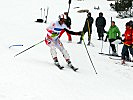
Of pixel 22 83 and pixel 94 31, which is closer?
pixel 22 83

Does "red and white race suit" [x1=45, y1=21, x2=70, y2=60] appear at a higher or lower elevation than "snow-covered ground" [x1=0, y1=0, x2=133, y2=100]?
higher

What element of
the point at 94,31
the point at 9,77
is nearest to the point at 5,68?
the point at 9,77

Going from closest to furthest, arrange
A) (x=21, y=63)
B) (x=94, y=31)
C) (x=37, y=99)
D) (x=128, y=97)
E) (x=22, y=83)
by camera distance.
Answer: (x=37, y=99) < (x=22, y=83) < (x=128, y=97) < (x=21, y=63) < (x=94, y=31)

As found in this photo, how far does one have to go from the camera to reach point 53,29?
35.3ft

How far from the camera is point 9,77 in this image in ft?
27.7

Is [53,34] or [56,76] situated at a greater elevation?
[53,34]

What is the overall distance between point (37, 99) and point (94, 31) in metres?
17.1

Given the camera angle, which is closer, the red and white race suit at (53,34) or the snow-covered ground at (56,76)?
the snow-covered ground at (56,76)

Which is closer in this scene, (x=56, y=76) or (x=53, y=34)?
(x=56, y=76)

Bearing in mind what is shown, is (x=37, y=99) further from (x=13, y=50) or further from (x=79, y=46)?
(x=79, y=46)

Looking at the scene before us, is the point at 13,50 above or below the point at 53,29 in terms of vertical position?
below

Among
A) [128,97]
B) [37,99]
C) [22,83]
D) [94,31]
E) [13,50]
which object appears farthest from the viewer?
[94,31]

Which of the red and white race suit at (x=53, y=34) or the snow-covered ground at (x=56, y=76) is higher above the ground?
the red and white race suit at (x=53, y=34)

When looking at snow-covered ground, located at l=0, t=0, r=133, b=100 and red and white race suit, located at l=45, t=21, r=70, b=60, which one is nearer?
snow-covered ground, located at l=0, t=0, r=133, b=100
